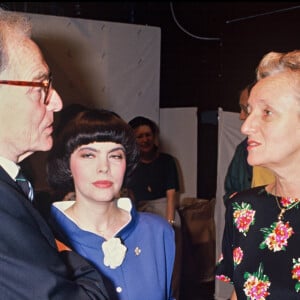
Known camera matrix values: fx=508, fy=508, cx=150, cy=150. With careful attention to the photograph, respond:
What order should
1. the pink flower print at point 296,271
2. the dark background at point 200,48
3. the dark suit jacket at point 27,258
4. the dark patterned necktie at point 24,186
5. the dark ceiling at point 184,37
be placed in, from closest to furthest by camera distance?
the dark suit jacket at point 27,258 → the dark patterned necktie at point 24,186 → the pink flower print at point 296,271 → the dark background at point 200,48 → the dark ceiling at point 184,37

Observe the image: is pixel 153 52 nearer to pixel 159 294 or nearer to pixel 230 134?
pixel 230 134

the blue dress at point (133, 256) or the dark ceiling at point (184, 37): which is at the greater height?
the dark ceiling at point (184, 37)

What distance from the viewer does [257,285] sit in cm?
161

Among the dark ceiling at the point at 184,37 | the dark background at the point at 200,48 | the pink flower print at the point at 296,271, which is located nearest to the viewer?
the pink flower print at the point at 296,271

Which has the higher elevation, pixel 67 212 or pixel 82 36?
pixel 82 36

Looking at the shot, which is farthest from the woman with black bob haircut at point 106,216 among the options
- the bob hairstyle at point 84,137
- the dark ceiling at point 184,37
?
the dark ceiling at point 184,37

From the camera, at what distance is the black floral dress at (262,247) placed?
5.16ft

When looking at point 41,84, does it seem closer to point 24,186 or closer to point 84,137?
point 24,186

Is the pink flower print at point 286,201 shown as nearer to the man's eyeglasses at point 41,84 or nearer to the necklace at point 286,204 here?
the necklace at point 286,204

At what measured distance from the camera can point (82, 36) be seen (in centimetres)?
361

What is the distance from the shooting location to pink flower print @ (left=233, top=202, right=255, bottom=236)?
5.67 ft

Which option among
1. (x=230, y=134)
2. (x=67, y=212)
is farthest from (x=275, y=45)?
(x=67, y=212)

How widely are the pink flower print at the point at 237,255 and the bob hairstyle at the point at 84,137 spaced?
0.48 metres

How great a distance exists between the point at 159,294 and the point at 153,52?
2614mm
